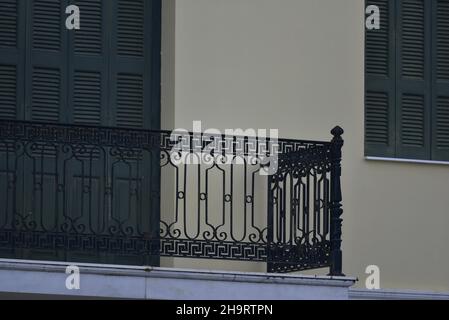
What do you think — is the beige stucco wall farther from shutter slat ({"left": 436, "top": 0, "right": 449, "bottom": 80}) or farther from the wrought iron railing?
shutter slat ({"left": 436, "top": 0, "right": 449, "bottom": 80})

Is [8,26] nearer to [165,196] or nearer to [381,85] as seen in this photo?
[165,196]

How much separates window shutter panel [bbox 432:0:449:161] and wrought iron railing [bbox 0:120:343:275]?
189 centimetres

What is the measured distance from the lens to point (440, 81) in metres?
18.8

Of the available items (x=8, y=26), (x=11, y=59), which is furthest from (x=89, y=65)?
(x=8, y=26)

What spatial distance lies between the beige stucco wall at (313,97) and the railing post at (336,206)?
2.73ft

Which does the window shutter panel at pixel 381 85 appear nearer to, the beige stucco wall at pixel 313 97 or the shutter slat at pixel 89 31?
the beige stucco wall at pixel 313 97

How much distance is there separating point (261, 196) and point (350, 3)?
226 centimetres

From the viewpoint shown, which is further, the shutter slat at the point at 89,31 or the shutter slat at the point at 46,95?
the shutter slat at the point at 89,31

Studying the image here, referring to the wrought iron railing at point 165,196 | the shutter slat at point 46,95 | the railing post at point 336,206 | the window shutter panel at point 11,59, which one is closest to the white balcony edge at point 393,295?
the railing post at point 336,206

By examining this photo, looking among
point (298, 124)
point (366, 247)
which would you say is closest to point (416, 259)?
point (366, 247)

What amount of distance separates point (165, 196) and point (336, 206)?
173 cm

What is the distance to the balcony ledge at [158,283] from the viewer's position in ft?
52.5

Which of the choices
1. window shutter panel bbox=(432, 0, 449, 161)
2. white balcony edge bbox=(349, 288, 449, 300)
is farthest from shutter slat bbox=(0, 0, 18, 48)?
window shutter panel bbox=(432, 0, 449, 161)

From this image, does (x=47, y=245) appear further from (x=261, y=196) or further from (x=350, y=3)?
(x=350, y=3)
